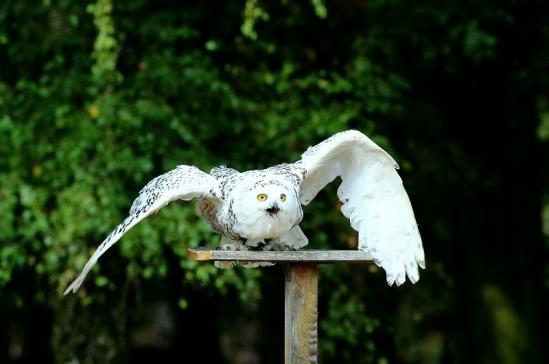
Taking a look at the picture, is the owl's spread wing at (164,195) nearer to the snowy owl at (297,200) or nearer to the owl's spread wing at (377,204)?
the snowy owl at (297,200)

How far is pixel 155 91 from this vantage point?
661cm

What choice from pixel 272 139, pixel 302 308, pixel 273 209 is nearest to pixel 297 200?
pixel 273 209

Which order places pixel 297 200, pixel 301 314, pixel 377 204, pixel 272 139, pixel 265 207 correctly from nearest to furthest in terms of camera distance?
pixel 265 207 < pixel 297 200 < pixel 301 314 < pixel 377 204 < pixel 272 139

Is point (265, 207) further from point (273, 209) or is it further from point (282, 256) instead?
point (282, 256)

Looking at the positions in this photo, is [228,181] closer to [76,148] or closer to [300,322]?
[300,322]

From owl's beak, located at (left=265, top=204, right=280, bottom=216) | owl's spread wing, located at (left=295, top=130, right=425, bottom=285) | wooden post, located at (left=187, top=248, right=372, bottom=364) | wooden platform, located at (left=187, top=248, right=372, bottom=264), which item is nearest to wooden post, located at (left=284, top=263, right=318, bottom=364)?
wooden post, located at (left=187, top=248, right=372, bottom=364)

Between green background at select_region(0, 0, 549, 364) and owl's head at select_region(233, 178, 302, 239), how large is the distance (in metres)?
2.35

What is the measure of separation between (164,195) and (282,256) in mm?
502

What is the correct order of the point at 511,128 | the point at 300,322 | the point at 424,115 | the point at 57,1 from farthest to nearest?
the point at 511,128 → the point at 424,115 → the point at 57,1 → the point at 300,322

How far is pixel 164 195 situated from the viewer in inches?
159

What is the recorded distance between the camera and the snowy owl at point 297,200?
12.7 ft

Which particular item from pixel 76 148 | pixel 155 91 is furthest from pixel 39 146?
pixel 155 91

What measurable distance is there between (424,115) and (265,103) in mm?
1206

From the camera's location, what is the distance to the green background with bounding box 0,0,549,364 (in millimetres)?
6375
